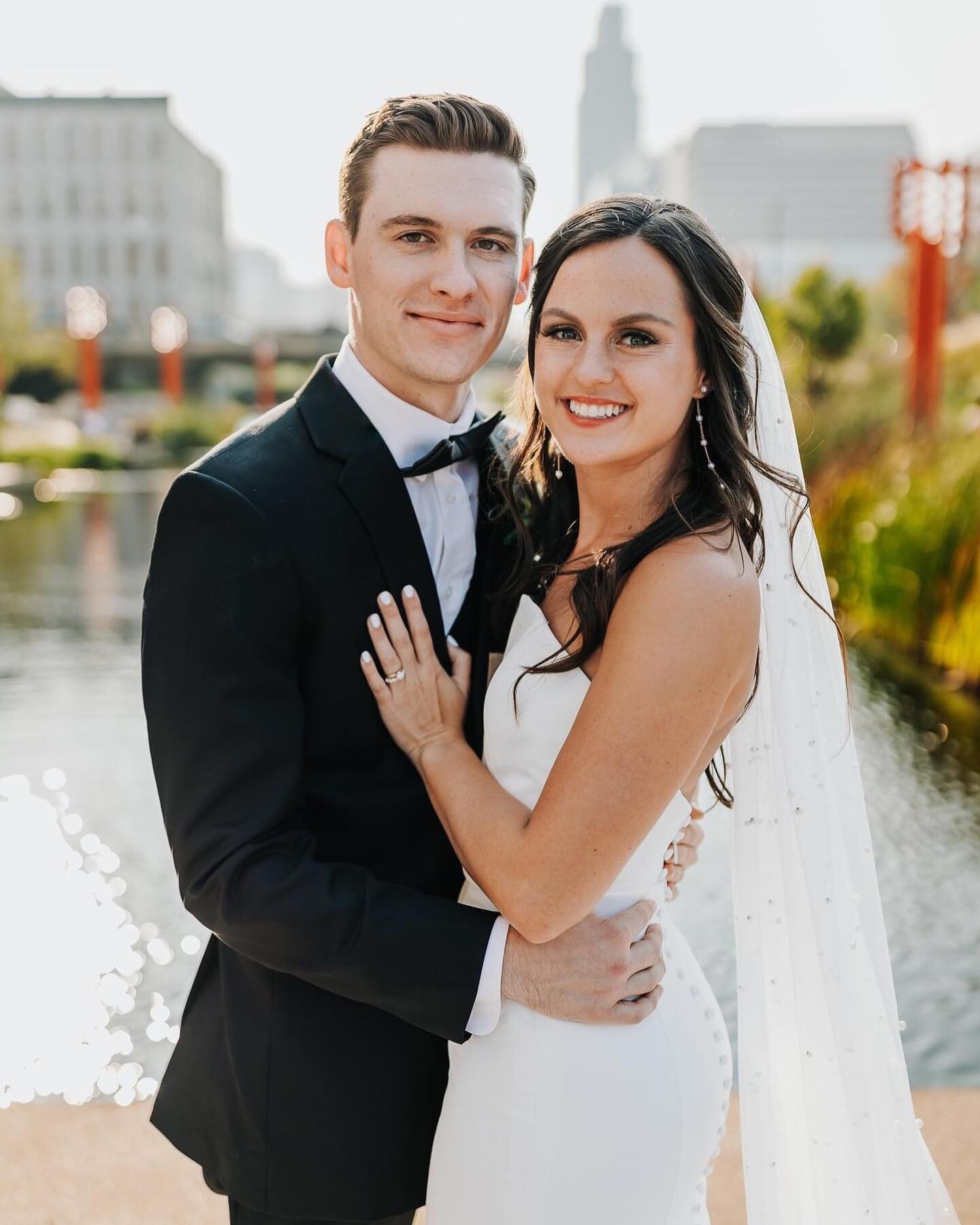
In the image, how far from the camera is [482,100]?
5.93 ft

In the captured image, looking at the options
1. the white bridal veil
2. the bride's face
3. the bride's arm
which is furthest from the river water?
the bride's face

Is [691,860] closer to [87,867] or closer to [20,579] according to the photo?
[87,867]

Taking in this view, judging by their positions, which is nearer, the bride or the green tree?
the bride

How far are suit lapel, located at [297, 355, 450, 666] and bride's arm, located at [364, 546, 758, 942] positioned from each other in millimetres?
281

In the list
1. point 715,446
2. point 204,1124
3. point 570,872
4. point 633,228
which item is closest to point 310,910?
point 570,872

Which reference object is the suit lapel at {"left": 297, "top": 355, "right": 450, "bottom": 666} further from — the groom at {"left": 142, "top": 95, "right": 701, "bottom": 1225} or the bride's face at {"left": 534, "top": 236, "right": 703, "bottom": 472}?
the bride's face at {"left": 534, "top": 236, "right": 703, "bottom": 472}

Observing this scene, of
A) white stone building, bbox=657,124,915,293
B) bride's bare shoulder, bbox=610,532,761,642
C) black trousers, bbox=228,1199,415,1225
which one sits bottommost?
black trousers, bbox=228,1199,415,1225

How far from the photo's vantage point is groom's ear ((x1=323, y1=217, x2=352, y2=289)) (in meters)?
1.86

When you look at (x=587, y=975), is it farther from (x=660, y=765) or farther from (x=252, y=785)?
(x=252, y=785)

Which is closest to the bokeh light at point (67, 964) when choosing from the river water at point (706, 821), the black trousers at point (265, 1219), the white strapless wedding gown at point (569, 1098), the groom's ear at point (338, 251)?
the river water at point (706, 821)

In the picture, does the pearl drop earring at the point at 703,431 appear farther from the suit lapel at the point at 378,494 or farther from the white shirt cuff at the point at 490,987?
the white shirt cuff at the point at 490,987

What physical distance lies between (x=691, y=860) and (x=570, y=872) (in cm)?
49

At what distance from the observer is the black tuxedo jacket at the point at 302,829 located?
1527mm

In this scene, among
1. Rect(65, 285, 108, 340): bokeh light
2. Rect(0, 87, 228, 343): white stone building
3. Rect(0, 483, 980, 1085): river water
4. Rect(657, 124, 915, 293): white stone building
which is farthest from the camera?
Rect(657, 124, 915, 293): white stone building
